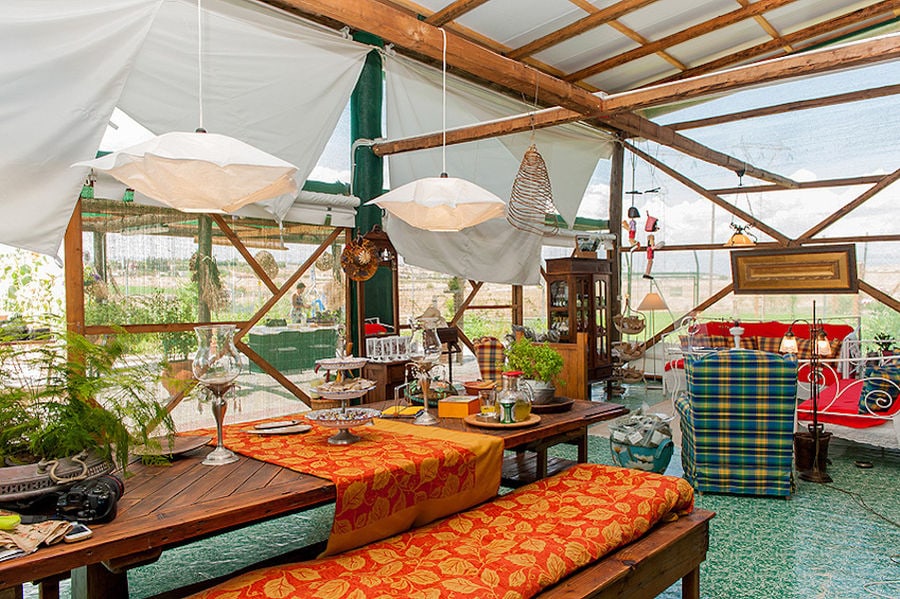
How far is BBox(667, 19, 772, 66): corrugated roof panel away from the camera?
739 centimetres

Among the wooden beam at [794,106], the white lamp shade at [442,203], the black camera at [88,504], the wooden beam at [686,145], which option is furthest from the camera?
the wooden beam at [794,106]

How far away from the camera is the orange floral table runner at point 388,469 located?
6.88ft

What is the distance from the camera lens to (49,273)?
4.27 meters

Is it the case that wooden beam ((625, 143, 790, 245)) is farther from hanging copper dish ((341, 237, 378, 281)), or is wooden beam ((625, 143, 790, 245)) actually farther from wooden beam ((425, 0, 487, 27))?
hanging copper dish ((341, 237, 378, 281))

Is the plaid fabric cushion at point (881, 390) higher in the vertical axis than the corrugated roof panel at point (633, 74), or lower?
lower

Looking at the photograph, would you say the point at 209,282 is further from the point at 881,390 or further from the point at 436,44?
the point at 881,390

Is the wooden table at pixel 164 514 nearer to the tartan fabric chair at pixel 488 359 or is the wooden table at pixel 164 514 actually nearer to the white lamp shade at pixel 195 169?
the white lamp shade at pixel 195 169

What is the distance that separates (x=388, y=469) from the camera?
216 centimetres

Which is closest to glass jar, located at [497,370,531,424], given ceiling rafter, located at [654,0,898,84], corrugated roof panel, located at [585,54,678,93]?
corrugated roof panel, located at [585,54,678,93]

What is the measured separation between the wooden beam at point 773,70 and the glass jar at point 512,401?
2.61m

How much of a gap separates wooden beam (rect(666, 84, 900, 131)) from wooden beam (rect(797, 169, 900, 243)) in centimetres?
94

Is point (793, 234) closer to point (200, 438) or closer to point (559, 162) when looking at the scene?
point (559, 162)

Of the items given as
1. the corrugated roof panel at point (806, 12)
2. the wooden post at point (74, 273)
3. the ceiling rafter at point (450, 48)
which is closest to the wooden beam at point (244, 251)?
the wooden post at point (74, 273)

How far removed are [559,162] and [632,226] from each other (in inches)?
50.4
